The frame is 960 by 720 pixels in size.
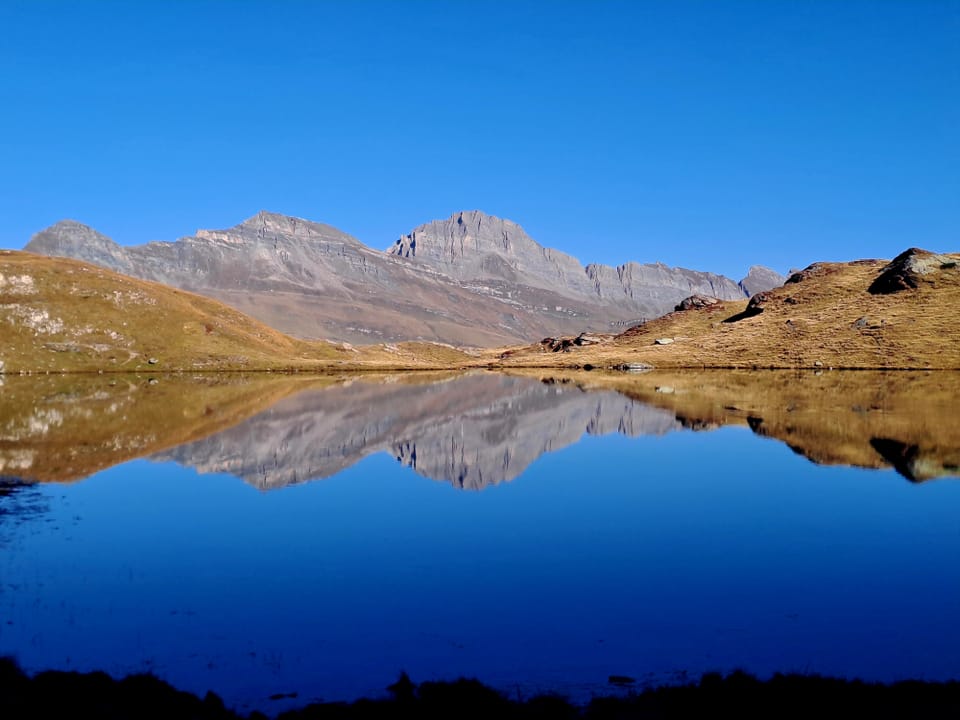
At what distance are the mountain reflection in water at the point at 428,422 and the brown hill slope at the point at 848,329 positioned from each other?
110ft

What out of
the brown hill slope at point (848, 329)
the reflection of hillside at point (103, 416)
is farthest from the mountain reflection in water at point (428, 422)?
the brown hill slope at point (848, 329)

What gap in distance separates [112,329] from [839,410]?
13147 centimetres

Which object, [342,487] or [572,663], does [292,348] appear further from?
[572,663]

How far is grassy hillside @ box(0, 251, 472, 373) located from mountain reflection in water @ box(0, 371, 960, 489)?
72.0ft

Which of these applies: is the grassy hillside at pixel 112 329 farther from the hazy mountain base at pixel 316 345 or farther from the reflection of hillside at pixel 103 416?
the reflection of hillside at pixel 103 416

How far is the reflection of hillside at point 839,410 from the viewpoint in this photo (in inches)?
1876

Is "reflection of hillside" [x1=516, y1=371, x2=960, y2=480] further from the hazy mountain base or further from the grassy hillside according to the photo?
the grassy hillside

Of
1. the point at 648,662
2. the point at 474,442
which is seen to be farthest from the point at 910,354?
the point at 648,662

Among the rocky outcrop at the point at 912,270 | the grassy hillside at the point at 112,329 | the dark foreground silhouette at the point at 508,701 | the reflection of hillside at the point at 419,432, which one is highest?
the rocky outcrop at the point at 912,270

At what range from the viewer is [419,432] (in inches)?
2499

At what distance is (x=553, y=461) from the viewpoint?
165ft

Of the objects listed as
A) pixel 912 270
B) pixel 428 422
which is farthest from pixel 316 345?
pixel 912 270

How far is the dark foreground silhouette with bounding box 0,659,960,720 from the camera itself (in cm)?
1350

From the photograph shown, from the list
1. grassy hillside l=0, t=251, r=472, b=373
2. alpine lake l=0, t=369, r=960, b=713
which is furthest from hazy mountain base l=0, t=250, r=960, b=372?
alpine lake l=0, t=369, r=960, b=713
